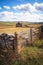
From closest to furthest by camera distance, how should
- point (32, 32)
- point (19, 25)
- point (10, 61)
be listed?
point (10, 61)
point (19, 25)
point (32, 32)

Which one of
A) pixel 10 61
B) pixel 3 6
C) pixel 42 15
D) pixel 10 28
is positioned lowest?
pixel 10 61

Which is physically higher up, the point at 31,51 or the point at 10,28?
the point at 10,28

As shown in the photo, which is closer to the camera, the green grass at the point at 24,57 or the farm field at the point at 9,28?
the green grass at the point at 24,57

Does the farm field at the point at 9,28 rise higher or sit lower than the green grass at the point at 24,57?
higher

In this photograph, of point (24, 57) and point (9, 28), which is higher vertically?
point (9, 28)

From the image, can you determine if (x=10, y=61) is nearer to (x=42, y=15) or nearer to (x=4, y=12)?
(x=4, y=12)

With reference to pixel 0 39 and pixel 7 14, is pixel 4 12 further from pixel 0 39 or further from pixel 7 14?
pixel 0 39

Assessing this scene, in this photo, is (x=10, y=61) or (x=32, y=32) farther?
(x=32, y=32)

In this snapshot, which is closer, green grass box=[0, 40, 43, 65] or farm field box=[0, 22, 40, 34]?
green grass box=[0, 40, 43, 65]

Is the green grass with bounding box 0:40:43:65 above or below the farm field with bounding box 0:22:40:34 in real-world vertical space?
below

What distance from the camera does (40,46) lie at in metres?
3.09

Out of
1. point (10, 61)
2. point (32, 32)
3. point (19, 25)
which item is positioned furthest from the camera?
point (32, 32)

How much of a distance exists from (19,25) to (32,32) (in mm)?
513

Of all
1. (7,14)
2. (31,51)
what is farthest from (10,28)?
(31,51)
